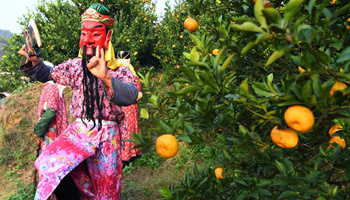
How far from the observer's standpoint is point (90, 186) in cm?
196

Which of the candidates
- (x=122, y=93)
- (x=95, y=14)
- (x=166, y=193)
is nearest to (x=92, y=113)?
(x=122, y=93)

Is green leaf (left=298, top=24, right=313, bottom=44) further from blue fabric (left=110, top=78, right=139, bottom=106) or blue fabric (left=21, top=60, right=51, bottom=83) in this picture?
blue fabric (left=21, top=60, right=51, bottom=83)

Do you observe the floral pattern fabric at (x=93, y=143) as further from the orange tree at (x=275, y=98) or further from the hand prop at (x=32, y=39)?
the orange tree at (x=275, y=98)

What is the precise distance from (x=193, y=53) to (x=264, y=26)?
51 centimetres

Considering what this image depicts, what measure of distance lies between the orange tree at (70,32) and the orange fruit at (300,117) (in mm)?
4922

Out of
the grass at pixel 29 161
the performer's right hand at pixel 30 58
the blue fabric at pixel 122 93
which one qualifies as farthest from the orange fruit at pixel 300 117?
the grass at pixel 29 161

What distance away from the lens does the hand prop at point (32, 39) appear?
1723 mm

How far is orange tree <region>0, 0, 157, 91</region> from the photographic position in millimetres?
5277

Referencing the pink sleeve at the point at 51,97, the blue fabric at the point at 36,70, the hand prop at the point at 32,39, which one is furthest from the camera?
the pink sleeve at the point at 51,97

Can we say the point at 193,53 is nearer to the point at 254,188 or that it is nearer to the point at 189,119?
the point at 189,119

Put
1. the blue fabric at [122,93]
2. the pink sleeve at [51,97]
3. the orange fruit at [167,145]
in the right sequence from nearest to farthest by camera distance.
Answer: the orange fruit at [167,145] < the blue fabric at [122,93] < the pink sleeve at [51,97]

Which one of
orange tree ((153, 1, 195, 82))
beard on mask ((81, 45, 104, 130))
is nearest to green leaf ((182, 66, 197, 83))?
beard on mask ((81, 45, 104, 130))

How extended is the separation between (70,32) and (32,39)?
3888mm

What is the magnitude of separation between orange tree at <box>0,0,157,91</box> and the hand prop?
356 centimetres
